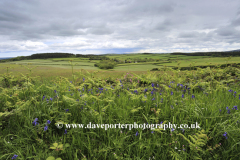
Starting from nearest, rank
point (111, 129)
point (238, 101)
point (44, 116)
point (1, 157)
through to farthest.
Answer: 1. point (1, 157)
2. point (111, 129)
3. point (44, 116)
4. point (238, 101)

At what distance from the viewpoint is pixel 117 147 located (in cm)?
221

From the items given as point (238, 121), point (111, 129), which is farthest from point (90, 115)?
point (238, 121)

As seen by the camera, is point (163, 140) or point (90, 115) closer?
point (163, 140)

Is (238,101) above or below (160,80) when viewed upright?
A: below

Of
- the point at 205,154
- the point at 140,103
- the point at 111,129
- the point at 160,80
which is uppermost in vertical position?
the point at 160,80

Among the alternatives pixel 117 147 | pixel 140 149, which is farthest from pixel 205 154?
pixel 117 147

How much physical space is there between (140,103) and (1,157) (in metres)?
3.22

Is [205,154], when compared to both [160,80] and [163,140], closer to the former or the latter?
[163,140]

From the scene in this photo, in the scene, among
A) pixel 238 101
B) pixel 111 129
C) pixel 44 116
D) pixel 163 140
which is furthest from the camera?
pixel 238 101

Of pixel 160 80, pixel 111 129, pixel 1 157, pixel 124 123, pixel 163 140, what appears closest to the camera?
pixel 1 157

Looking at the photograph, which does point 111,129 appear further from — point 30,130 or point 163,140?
point 30,130

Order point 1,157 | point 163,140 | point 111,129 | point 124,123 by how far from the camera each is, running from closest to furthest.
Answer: point 1,157 → point 163,140 → point 111,129 → point 124,123

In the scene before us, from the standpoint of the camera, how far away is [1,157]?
6.57 ft

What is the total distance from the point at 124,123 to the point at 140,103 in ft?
3.54
